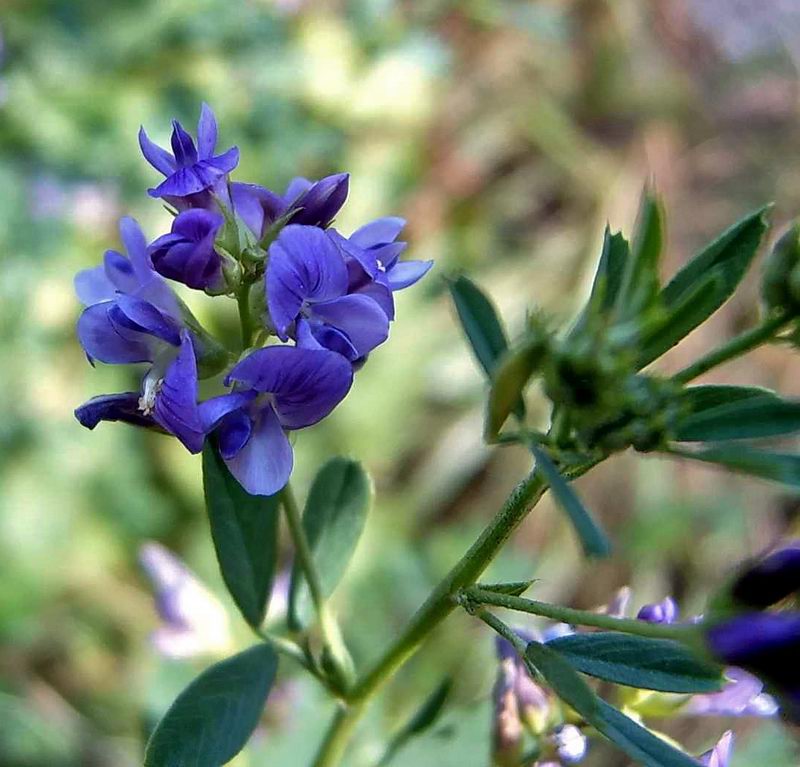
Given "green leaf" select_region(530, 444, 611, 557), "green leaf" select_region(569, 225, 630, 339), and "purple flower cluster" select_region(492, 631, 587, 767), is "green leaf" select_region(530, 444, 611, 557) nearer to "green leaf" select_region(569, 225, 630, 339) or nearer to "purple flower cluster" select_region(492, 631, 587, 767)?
"green leaf" select_region(569, 225, 630, 339)

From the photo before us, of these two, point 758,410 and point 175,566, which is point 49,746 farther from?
point 758,410

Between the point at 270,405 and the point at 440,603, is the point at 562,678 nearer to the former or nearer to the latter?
the point at 440,603

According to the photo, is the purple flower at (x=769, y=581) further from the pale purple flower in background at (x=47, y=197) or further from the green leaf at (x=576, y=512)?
the pale purple flower in background at (x=47, y=197)

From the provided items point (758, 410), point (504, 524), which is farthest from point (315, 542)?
point (758, 410)

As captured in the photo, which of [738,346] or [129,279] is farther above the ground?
[129,279]

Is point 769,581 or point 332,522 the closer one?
point 769,581

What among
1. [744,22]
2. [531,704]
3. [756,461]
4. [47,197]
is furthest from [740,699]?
[744,22]
